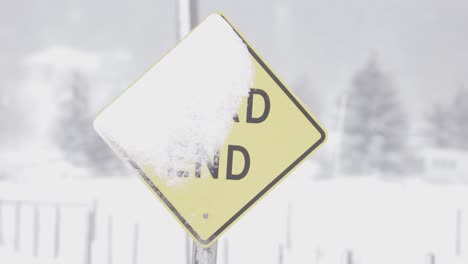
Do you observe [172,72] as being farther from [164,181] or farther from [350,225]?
[350,225]

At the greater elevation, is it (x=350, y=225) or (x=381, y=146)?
(x=381, y=146)

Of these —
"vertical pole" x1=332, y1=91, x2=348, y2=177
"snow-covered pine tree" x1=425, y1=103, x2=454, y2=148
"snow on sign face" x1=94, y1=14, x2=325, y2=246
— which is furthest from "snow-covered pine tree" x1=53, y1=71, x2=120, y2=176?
"snow on sign face" x1=94, y1=14, x2=325, y2=246

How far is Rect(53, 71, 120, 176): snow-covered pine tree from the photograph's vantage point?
5372cm

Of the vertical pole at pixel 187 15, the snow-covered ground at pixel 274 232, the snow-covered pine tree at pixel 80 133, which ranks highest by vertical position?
the snow-covered pine tree at pixel 80 133

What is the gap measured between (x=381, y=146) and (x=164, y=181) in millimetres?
53643

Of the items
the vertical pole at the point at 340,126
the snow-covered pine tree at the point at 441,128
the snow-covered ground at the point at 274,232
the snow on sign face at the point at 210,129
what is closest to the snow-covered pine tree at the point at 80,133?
the vertical pole at the point at 340,126

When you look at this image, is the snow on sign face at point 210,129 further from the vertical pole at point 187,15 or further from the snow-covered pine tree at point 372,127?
the snow-covered pine tree at point 372,127

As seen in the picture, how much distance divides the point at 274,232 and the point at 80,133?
4819 cm

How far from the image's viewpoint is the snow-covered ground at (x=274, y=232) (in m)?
8.02

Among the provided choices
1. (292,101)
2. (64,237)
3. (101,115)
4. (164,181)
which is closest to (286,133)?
(292,101)

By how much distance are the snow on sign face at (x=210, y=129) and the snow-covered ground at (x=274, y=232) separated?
2749 mm

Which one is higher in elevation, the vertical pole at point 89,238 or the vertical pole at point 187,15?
the vertical pole at point 187,15

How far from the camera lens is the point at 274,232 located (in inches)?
471

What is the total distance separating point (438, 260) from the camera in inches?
328
